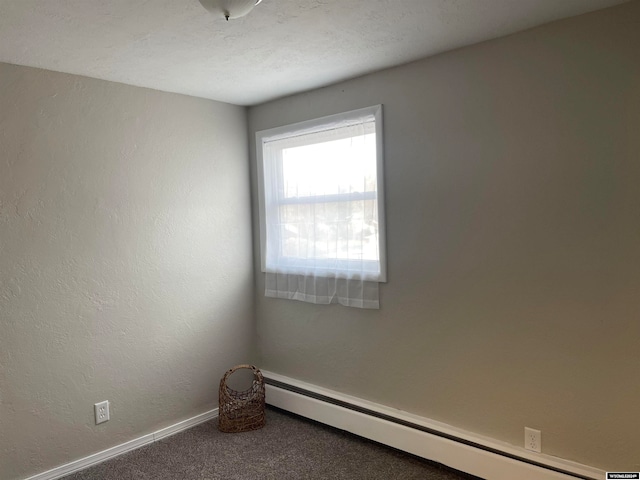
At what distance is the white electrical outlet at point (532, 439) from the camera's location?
2389 mm

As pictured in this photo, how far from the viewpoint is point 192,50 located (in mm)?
2447

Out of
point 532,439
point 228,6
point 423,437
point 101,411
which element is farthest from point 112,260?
point 532,439

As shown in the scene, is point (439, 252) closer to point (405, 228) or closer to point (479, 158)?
point (405, 228)

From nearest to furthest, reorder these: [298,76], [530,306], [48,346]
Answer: [530,306]
[48,346]
[298,76]

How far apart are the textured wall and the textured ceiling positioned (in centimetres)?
34

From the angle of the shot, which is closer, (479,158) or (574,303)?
(574,303)

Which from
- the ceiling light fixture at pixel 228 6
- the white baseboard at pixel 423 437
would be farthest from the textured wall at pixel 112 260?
the ceiling light fixture at pixel 228 6

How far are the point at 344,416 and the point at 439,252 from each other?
127 cm

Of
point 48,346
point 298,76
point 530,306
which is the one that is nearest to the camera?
point 530,306

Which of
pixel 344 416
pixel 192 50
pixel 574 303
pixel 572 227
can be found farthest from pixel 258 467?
pixel 192 50

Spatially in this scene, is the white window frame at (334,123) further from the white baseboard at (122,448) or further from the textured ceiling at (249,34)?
the white baseboard at (122,448)

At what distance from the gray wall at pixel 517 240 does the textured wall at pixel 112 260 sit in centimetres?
109

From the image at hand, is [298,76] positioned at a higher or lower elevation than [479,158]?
higher

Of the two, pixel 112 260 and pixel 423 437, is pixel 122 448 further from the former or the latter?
pixel 423 437
